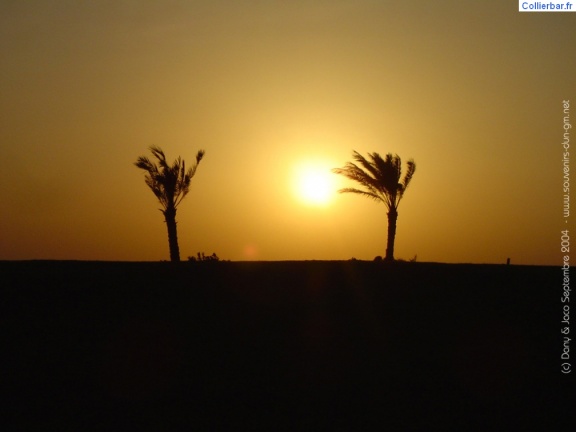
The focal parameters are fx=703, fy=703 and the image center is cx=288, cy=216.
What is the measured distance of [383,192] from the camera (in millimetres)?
25406

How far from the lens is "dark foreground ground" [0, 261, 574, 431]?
9.39 metres

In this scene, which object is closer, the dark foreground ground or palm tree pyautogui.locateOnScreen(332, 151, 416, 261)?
the dark foreground ground

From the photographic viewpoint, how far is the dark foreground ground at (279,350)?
939cm

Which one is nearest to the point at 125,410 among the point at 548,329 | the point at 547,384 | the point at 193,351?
the point at 193,351

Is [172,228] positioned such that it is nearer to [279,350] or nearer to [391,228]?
[391,228]

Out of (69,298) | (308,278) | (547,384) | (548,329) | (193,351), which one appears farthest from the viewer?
(308,278)

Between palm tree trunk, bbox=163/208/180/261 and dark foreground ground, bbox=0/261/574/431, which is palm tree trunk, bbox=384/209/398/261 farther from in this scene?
dark foreground ground, bbox=0/261/574/431

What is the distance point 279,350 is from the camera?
11.4 m

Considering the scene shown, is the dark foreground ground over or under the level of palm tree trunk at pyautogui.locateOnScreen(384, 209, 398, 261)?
under

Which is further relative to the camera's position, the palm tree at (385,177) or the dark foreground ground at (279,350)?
the palm tree at (385,177)

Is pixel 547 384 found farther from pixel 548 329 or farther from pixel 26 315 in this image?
pixel 26 315

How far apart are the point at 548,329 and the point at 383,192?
43.9ft

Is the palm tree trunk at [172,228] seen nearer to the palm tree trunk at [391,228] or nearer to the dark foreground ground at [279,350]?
the palm tree trunk at [391,228]

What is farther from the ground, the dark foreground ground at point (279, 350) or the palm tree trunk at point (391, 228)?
the palm tree trunk at point (391, 228)
